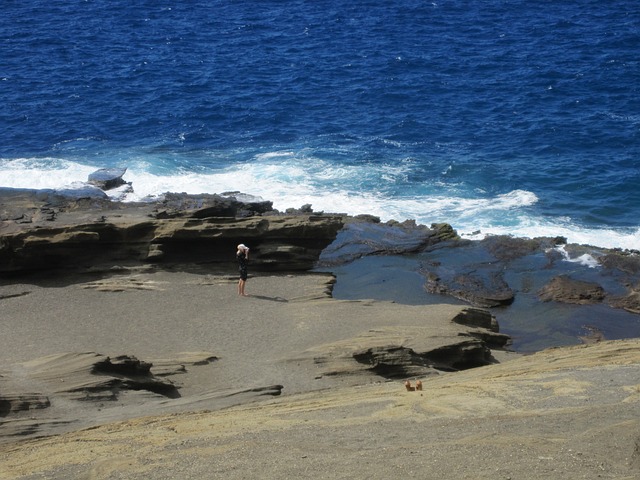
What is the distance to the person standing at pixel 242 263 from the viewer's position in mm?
28188

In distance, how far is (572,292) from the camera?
100 feet

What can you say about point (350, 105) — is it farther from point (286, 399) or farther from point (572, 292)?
point (286, 399)

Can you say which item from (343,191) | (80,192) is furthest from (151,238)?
(343,191)

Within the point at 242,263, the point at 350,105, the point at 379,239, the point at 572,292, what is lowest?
the point at 572,292

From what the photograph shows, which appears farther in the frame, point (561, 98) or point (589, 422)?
point (561, 98)

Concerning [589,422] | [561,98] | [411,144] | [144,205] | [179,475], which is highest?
[561,98]

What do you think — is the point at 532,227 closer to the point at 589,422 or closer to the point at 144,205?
the point at 144,205

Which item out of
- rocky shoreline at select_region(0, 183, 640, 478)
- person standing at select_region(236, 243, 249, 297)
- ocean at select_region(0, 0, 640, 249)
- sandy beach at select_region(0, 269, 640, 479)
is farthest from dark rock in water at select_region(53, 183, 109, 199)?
person standing at select_region(236, 243, 249, 297)

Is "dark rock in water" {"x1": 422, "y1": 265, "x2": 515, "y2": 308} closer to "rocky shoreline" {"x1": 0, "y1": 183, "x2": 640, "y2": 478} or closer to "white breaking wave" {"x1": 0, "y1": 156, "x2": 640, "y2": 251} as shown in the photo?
"rocky shoreline" {"x1": 0, "y1": 183, "x2": 640, "y2": 478}

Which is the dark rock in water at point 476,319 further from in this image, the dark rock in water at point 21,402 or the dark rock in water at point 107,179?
the dark rock in water at point 107,179

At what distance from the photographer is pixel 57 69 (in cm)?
6241

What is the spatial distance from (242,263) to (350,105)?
28.7m

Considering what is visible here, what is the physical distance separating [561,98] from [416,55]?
11382 millimetres

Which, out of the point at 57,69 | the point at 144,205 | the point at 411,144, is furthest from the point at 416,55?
the point at 144,205
